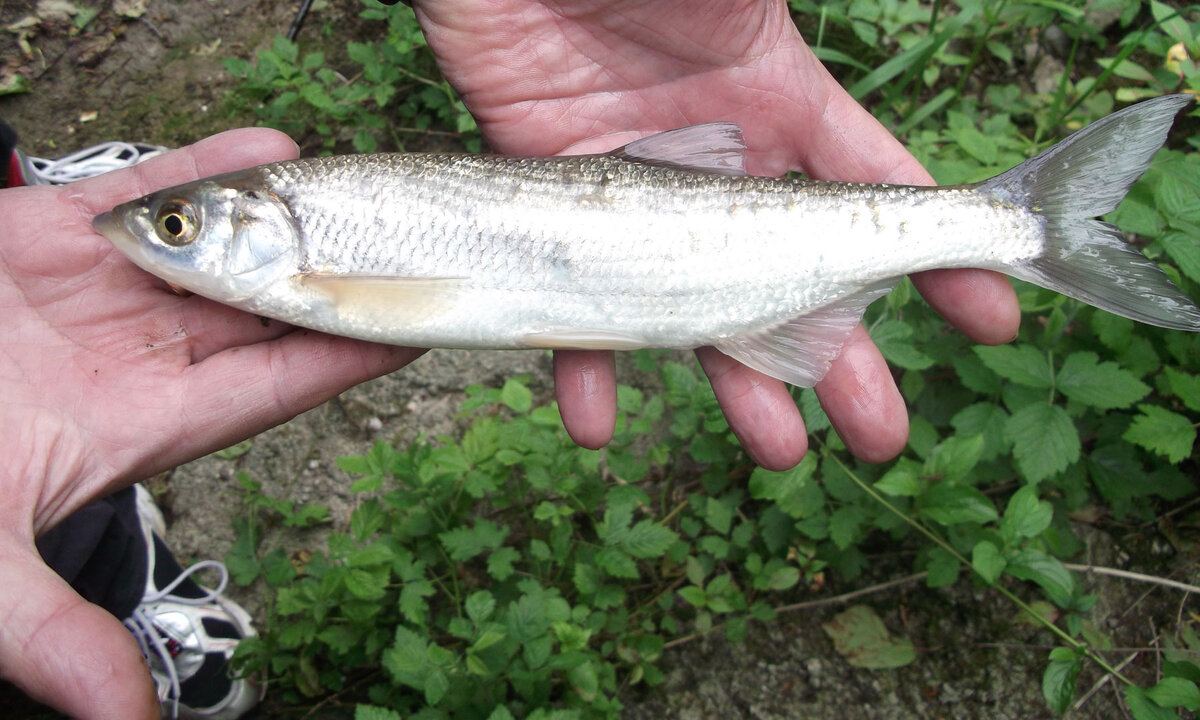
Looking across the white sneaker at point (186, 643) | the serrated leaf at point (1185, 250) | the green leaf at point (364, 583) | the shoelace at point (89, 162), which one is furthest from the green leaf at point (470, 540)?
the shoelace at point (89, 162)

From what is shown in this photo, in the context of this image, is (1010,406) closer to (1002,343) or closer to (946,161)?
(1002,343)

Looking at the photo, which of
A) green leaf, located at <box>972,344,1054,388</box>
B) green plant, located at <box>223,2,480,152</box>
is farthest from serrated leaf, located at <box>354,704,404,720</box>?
green plant, located at <box>223,2,480,152</box>

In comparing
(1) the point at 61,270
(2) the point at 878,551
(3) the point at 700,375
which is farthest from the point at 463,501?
(2) the point at 878,551

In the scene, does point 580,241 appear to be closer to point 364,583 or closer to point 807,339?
point 807,339

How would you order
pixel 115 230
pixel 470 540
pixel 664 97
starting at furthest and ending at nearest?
pixel 664 97, pixel 470 540, pixel 115 230

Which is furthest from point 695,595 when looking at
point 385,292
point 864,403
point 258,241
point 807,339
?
point 258,241

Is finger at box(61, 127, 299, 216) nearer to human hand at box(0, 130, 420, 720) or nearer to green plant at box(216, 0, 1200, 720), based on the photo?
human hand at box(0, 130, 420, 720)

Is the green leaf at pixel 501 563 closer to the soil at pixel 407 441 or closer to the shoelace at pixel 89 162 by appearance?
the soil at pixel 407 441
